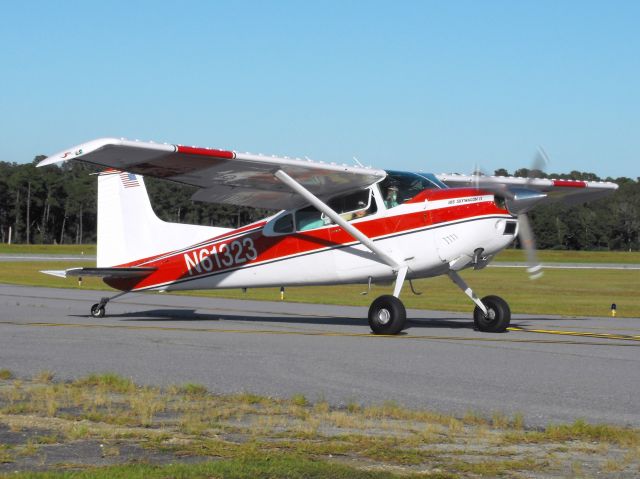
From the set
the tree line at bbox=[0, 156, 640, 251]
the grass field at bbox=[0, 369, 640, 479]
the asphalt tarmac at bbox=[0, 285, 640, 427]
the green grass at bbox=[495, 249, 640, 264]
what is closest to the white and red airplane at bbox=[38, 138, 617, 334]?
the asphalt tarmac at bbox=[0, 285, 640, 427]

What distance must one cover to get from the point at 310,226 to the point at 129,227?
4.89 metres

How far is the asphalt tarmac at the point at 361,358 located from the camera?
31.9 ft

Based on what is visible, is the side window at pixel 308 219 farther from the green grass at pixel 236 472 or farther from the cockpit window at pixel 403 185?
the green grass at pixel 236 472

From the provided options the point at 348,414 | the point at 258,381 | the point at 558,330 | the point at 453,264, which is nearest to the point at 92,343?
the point at 258,381

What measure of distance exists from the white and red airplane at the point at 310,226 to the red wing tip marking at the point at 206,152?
0.02 metres

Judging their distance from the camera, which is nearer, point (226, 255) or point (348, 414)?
point (348, 414)

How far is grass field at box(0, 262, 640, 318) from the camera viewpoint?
98.3ft

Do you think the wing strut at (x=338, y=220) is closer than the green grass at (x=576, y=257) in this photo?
Yes

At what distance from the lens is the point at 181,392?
9.63 m

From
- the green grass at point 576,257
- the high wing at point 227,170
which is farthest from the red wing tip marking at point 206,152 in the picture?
the green grass at point 576,257

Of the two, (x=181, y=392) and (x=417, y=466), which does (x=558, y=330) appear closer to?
(x=181, y=392)

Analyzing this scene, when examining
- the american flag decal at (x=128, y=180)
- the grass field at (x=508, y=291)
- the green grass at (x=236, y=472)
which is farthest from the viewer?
the grass field at (x=508, y=291)

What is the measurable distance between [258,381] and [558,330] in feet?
30.5

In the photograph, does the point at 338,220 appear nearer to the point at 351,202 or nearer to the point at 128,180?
the point at 351,202
